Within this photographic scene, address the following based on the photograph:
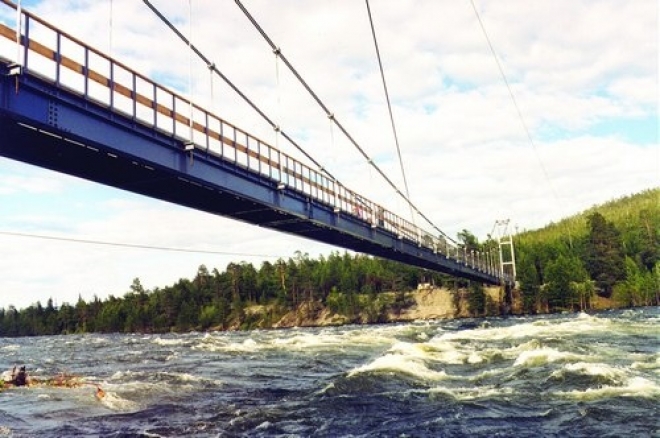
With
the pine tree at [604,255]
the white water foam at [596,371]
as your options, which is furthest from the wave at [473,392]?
the pine tree at [604,255]

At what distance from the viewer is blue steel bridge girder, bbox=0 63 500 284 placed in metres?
16.6

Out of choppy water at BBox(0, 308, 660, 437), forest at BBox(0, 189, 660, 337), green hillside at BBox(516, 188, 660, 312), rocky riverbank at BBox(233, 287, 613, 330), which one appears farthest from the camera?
rocky riverbank at BBox(233, 287, 613, 330)

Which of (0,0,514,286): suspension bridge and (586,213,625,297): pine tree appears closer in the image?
(0,0,514,286): suspension bridge

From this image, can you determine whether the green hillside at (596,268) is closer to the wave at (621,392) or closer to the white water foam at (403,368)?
the white water foam at (403,368)

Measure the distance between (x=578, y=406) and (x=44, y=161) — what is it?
17.8 meters

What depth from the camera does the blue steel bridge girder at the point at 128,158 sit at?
1658 cm

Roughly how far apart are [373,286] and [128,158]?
124228 mm

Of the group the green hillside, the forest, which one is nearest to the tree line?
the forest

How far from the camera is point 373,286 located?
5586 inches

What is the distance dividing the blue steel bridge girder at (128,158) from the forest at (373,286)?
80.0 m

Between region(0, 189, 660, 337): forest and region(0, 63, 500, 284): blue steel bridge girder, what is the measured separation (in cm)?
8003

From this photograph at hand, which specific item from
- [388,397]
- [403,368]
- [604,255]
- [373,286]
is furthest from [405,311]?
[388,397]

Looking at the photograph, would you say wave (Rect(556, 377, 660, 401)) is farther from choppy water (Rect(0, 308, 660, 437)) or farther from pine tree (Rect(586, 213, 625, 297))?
pine tree (Rect(586, 213, 625, 297))

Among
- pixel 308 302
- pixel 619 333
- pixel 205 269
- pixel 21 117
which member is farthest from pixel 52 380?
pixel 205 269
